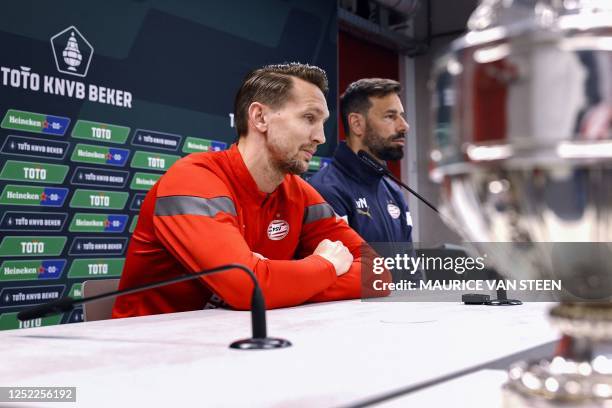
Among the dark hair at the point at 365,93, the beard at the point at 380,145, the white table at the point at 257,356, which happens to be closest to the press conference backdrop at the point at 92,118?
the dark hair at the point at 365,93

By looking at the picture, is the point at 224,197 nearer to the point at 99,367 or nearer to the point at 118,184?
the point at 99,367

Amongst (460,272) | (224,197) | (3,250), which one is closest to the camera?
(224,197)

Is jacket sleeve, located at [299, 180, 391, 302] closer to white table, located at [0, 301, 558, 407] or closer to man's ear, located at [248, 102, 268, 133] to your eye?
man's ear, located at [248, 102, 268, 133]

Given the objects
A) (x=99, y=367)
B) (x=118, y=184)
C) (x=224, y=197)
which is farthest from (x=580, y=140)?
(x=118, y=184)

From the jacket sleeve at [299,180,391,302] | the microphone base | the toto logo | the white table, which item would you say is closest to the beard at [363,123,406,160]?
the jacket sleeve at [299,180,391,302]

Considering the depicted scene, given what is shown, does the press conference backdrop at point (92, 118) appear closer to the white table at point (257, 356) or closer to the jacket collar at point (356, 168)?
the jacket collar at point (356, 168)

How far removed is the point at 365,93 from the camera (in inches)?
113

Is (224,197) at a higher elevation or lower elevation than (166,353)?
higher

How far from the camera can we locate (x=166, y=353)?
716 millimetres

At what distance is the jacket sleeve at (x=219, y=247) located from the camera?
1.30 metres

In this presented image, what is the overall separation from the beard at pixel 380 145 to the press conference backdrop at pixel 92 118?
0.83 metres

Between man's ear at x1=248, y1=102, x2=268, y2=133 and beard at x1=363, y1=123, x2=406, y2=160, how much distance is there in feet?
3.33

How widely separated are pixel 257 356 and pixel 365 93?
2307 mm

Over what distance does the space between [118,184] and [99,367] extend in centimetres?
223
